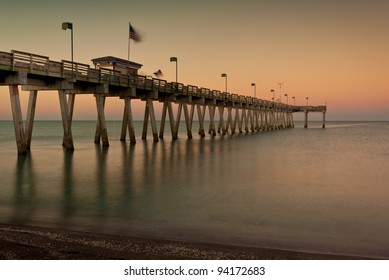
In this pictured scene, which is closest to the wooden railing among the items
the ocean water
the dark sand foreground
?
the ocean water

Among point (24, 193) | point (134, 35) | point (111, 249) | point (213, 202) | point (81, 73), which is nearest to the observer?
point (111, 249)

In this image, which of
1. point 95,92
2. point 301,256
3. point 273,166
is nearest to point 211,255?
point 301,256

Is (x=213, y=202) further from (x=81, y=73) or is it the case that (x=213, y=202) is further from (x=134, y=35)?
(x=134, y=35)

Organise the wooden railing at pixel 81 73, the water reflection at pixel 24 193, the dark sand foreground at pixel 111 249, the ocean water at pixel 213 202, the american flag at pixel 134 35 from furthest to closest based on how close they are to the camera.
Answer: the american flag at pixel 134 35 → the wooden railing at pixel 81 73 → the water reflection at pixel 24 193 → the ocean water at pixel 213 202 → the dark sand foreground at pixel 111 249

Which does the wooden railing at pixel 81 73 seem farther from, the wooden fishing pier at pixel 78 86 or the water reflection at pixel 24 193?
the water reflection at pixel 24 193

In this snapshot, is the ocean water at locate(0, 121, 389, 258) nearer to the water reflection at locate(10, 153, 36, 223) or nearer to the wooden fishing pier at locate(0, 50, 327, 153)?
the water reflection at locate(10, 153, 36, 223)

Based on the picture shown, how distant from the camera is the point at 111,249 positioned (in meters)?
6.38

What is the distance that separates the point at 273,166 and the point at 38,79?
15.1 metres

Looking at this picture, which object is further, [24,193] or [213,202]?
[24,193]

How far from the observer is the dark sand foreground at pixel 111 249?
237 inches

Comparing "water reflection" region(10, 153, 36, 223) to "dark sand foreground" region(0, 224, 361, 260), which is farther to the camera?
"water reflection" region(10, 153, 36, 223)

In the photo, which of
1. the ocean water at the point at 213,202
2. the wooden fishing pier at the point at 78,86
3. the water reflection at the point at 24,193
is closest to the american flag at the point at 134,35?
the wooden fishing pier at the point at 78,86

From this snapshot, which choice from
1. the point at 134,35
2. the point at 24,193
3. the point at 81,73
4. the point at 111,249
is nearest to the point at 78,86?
the point at 81,73

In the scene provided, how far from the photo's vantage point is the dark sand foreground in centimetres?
602
